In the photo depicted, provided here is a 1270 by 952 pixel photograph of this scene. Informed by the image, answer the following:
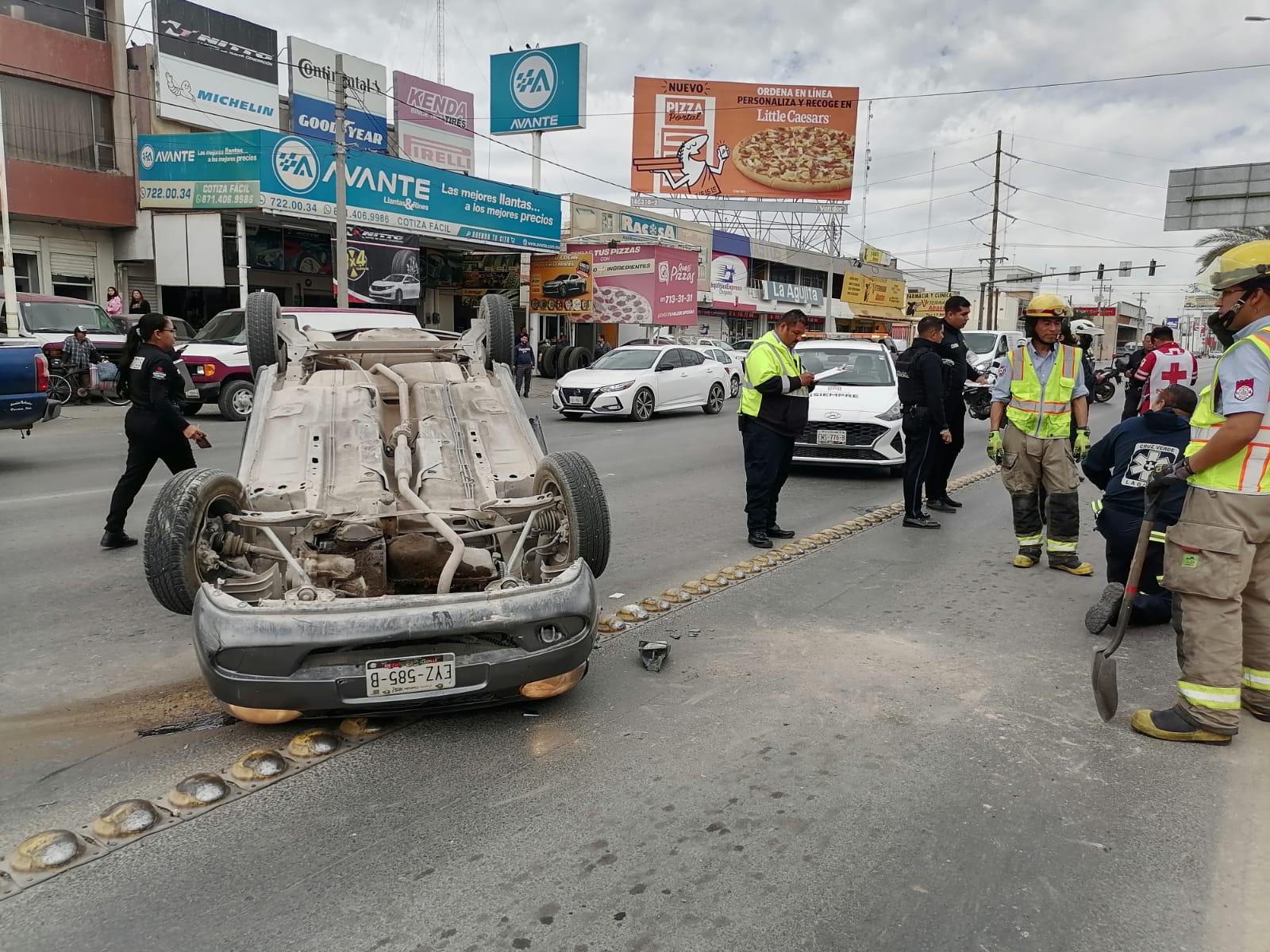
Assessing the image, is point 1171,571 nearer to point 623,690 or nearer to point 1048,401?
point 623,690

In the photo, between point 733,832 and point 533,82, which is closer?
point 733,832

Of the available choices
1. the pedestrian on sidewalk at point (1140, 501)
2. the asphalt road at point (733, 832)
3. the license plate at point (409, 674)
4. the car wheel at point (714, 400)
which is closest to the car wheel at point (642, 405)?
the car wheel at point (714, 400)

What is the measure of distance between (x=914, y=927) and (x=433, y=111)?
33.9m

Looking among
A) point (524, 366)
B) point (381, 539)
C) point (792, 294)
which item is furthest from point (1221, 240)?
point (381, 539)

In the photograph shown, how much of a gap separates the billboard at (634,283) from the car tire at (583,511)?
81.1ft

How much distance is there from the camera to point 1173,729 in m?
3.75

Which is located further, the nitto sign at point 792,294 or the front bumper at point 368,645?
the nitto sign at point 792,294

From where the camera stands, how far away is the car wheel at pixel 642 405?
17.0 m

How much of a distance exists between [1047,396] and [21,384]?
10.1 metres

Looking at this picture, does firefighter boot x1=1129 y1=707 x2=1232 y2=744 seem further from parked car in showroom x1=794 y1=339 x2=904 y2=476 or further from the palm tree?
the palm tree

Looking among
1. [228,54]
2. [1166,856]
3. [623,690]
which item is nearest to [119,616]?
[623,690]

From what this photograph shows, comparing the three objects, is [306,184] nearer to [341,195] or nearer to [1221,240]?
[341,195]

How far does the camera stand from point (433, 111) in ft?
106

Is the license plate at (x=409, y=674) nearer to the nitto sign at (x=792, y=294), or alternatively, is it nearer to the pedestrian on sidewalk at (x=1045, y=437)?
the pedestrian on sidewalk at (x=1045, y=437)
